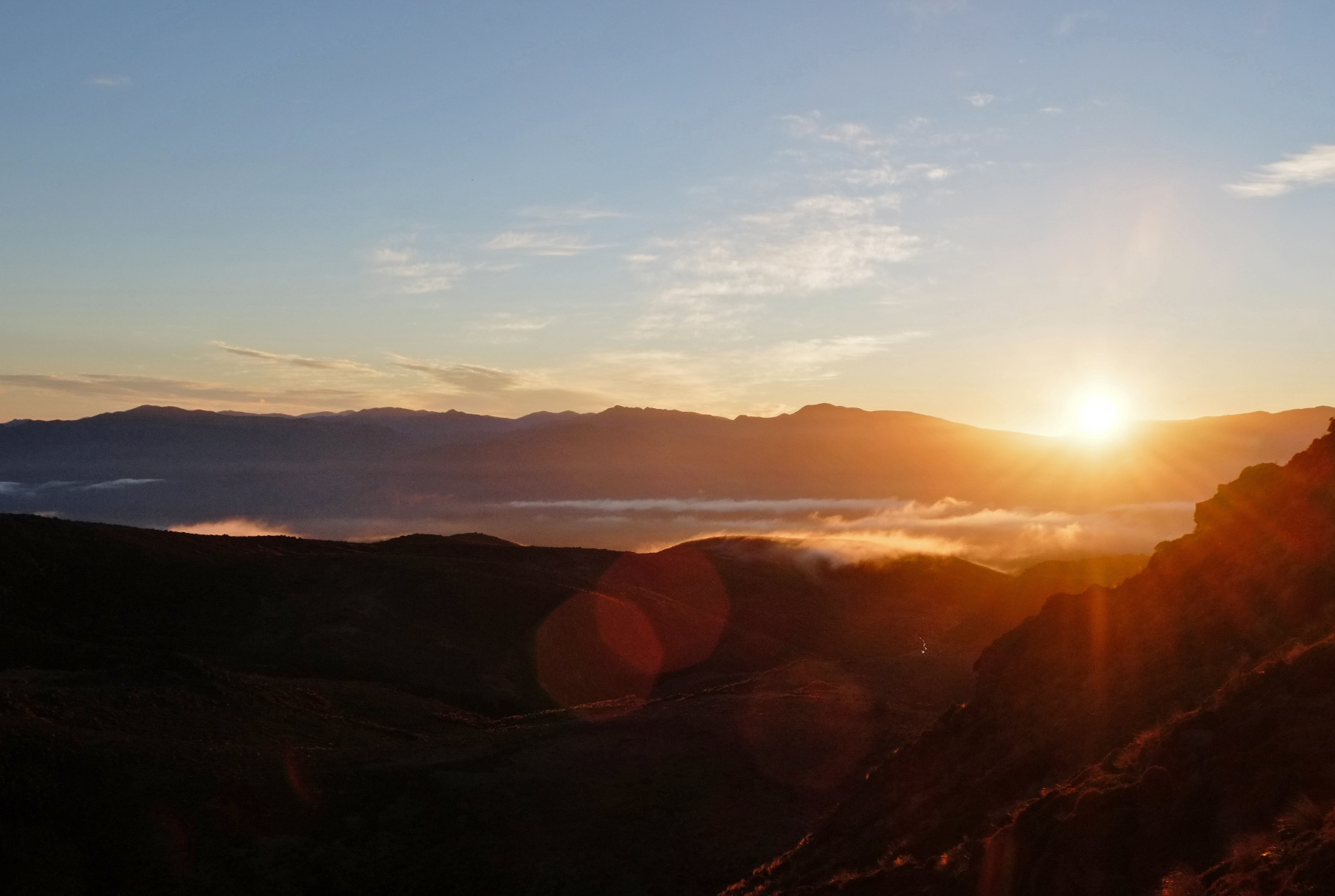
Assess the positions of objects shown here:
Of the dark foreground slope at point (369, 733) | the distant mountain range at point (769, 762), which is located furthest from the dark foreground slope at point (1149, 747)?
the dark foreground slope at point (369, 733)

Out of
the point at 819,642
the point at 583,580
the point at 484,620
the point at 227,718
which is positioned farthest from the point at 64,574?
the point at 819,642

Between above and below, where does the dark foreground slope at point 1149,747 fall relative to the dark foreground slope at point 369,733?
above

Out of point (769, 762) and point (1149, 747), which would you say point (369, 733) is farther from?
point (1149, 747)

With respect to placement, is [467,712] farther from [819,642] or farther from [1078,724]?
[819,642]

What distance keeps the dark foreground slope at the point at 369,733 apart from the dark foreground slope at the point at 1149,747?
6747mm

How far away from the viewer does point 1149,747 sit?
14.5 meters

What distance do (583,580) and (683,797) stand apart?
61263 mm

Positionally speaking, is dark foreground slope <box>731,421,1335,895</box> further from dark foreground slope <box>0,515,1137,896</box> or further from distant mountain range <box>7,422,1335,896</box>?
dark foreground slope <box>0,515,1137,896</box>

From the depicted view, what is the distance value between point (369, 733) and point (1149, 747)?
30768mm

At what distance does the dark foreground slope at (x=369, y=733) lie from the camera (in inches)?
997

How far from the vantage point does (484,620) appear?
67.5 metres

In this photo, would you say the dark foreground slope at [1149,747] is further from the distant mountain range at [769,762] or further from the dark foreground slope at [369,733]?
the dark foreground slope at [369,733]

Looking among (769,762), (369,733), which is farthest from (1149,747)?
(369,733)

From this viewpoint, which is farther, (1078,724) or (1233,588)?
(1233,588)
